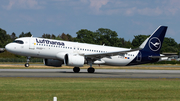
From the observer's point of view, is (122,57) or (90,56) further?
(122,57)

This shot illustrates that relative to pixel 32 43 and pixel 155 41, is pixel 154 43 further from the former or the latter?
pixel 32 43

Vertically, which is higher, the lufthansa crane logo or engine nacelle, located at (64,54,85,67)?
the lufthansa crane logo

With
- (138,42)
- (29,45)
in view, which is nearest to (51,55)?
(29,45)

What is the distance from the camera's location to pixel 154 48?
43938 millimetres

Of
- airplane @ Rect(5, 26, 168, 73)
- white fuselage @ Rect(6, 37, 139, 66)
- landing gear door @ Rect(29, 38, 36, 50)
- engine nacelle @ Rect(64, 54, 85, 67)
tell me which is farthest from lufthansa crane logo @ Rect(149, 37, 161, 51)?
landing gear door @ Rect(29, 38, 36, 50)

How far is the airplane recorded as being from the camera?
37103 millimetres

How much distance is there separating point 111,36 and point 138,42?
2512cm

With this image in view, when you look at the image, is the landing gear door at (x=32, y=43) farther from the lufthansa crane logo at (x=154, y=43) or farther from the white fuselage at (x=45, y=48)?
the lufthansa crane logo at (x=154, y=43)

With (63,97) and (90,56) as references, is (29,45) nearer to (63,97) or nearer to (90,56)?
(90,56)

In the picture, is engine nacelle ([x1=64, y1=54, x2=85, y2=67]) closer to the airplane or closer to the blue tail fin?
the airplane

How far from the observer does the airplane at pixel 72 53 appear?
122 ft

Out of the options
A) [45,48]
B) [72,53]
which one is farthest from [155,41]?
[45,48]

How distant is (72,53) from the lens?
38688 millimetres

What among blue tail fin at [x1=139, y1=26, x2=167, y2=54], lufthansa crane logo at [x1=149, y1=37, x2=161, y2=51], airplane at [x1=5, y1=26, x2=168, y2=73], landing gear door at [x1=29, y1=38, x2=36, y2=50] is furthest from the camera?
lufthansa crane logo at [x1=149, y1=37, x2=161, y2=51]
